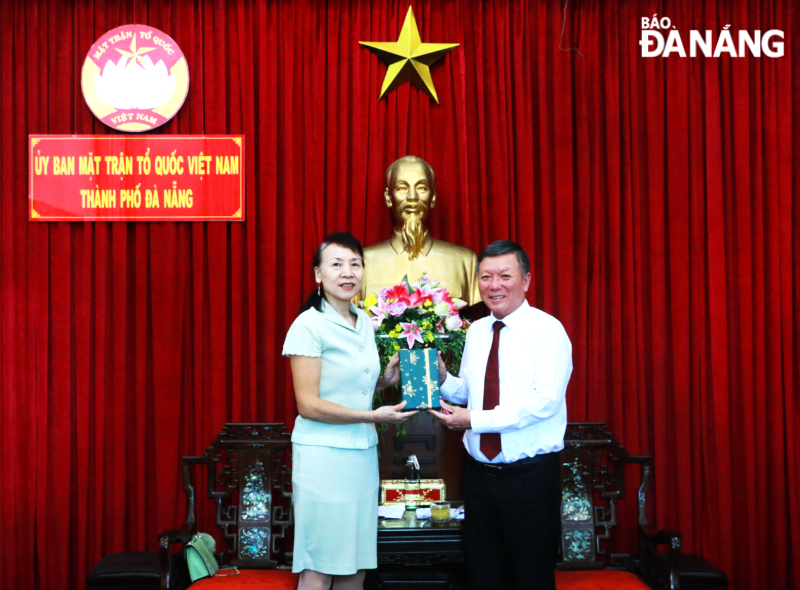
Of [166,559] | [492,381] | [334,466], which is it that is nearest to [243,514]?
[166,559]

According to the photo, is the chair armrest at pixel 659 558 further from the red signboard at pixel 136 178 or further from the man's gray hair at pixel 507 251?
the red signboard at pixel 136 178

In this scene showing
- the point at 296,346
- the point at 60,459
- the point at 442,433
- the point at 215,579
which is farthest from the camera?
the point at 60,459

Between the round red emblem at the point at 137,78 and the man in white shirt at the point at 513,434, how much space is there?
1.92 metres

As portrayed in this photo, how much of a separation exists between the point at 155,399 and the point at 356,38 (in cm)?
201

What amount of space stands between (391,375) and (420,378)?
0.20m

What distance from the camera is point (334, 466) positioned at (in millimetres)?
2123

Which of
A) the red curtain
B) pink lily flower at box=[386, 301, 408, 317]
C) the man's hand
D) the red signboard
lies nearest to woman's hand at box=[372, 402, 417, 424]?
the man's hand

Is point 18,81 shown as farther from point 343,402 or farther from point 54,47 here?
point 343,402

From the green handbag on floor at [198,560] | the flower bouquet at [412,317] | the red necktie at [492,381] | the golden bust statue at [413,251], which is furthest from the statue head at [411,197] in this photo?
the green handbag on floor at [198,560]

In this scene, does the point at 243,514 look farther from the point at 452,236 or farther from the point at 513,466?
the point at 452,236

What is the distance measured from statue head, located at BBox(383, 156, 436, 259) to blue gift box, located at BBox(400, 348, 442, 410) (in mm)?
901

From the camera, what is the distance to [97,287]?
330cm

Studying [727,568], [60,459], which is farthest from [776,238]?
[60,459]

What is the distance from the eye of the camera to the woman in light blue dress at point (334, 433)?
6.94ft
